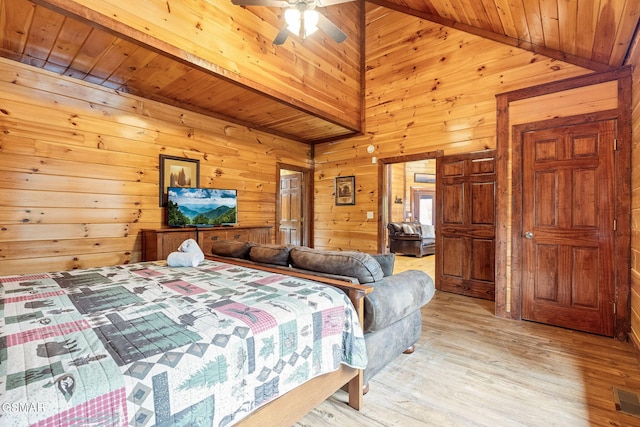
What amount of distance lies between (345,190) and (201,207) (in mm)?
2656

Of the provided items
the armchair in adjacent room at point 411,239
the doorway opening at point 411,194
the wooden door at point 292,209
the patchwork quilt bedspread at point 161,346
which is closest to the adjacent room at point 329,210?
the patchwork quilt bedspread at point 161,346

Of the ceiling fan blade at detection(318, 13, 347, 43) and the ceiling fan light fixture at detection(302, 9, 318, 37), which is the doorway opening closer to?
the ceiling fan blade at detection(318, 13, 347, 43)

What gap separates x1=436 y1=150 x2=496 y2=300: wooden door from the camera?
13.1ft

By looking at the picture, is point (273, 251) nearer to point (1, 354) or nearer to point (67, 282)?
point (67, 282)

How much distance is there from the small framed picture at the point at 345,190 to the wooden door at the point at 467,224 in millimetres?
1594

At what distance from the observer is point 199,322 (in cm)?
116

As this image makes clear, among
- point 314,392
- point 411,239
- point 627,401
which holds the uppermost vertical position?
point 411,239

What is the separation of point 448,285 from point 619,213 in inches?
83.7

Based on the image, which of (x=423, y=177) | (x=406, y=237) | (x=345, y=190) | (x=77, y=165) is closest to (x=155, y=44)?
(x=77, y=165)

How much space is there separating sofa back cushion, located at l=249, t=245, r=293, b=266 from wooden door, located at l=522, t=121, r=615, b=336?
2.77 metres

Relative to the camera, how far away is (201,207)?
422 cm

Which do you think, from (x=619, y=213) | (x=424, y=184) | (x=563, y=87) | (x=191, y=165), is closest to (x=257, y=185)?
(x=191, y=165)

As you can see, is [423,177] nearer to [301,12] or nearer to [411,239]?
[411,239]

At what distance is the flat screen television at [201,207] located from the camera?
156 inches
